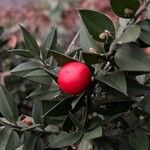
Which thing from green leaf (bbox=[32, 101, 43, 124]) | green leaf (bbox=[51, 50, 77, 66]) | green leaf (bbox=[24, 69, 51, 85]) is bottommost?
green leaf (bbox=[32, 101, 43, 124])

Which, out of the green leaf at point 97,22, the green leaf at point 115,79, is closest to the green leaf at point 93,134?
the green leaf at point 115,79

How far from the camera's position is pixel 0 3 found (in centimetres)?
570

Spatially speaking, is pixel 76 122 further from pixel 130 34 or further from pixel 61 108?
pixel 130 34

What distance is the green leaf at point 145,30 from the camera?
3.23 ft

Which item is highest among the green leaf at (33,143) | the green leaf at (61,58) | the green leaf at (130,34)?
the green leaf at (130,34)

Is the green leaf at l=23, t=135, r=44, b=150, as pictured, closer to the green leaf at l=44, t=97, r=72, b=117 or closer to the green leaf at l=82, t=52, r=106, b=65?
the green leaf at l=44, t=97, r=72, b=117

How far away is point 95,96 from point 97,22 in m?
0.18

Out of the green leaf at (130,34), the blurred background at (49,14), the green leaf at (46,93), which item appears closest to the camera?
the green leaf at (130,34)

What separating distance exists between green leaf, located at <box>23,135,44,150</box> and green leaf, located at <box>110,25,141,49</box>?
0.38m

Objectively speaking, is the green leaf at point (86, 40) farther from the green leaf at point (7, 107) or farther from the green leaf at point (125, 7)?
the green leaf at point (7, 107)

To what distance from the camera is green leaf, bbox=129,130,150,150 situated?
111 cm

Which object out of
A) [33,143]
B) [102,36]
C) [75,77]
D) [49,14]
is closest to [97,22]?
[102,36]

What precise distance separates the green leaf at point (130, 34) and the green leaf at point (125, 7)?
0.14ft

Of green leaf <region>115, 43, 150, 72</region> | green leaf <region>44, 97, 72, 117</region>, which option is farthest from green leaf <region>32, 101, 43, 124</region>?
green leaf <region>115, 43, 150, 72</region>
